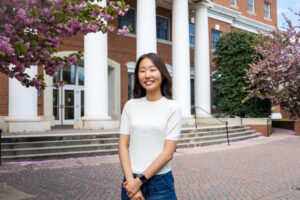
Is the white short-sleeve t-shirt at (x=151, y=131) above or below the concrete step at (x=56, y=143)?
above

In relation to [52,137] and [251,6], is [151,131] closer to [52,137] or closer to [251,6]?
[52,137]

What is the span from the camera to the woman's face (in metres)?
2.26

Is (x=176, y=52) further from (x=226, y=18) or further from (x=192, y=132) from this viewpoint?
(x=226, y=18)

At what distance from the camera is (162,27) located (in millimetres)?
21188

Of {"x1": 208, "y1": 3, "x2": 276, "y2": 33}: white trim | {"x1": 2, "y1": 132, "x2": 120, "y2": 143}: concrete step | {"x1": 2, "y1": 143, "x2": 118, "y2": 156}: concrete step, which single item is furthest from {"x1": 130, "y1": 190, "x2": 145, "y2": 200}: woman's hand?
{"x1": 208, "y1": 3, "x2": 276, "y2": 33}: white trim

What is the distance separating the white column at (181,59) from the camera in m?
16.3

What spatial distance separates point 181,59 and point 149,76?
1440 centimetres

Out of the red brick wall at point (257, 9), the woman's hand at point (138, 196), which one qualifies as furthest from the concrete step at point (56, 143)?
the red brick wall at point (257, 9)

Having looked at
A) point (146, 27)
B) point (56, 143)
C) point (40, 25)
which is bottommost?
point (56, 143)

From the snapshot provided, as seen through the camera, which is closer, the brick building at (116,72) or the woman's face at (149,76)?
the woman's face at (149,76)

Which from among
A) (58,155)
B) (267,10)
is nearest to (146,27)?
(58,155)

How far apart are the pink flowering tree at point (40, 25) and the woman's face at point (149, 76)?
5.04 feet

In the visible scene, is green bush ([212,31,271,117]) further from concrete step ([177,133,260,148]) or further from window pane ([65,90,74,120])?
window pane ([65,90,74,120])

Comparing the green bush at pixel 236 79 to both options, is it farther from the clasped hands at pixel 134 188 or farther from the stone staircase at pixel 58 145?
the clasped hands at pixel 134 188
